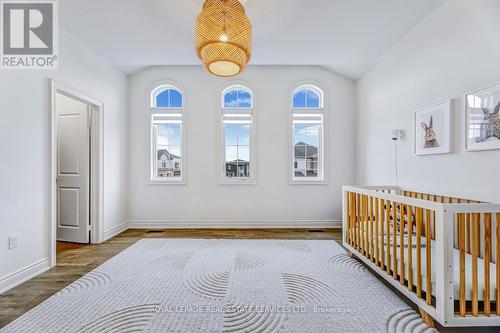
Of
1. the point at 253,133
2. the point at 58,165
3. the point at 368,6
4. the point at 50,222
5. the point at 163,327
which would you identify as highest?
the point at 368,6

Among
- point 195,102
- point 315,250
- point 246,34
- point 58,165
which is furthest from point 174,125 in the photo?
point 315,250

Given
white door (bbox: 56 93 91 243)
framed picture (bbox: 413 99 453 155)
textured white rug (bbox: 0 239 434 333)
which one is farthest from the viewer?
white door (bbox: 56 93 91 243)

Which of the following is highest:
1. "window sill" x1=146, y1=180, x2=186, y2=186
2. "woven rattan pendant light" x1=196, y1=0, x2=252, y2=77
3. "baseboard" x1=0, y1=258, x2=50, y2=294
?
"woven rattan pendant light" x1=196, y1=0, x2=252, y2=77

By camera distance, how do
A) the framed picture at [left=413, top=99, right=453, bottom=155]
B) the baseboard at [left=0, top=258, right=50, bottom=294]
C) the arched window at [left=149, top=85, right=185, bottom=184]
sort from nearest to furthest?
the baseboard at [left=0, top=258, right=50, bottom=294] → the framed picture at [left=413, top=99, right=453, bottom=155] → the arched window at [left=149, top=85, right=185, bottom=184]

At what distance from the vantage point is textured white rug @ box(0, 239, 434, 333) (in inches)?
67.5

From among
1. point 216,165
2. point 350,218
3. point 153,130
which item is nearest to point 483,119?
point 350,218

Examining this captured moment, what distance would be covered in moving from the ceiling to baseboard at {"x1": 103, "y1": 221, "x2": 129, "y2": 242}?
259 centimetres

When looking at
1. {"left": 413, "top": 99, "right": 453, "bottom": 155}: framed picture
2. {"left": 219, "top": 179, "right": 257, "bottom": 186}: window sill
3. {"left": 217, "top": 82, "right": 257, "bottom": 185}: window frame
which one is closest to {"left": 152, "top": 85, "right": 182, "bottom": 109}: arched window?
{"left": 217, "top": 82, "right": 257, "bottom": 185}: window frame

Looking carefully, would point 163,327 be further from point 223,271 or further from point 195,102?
point 195,102

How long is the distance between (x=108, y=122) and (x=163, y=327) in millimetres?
3160

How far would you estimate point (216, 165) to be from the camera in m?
4.36

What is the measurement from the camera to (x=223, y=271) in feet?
8.36

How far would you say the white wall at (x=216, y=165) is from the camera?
4348 mm

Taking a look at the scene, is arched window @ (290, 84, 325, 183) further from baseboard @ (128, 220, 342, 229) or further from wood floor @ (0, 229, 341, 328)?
wood floor @ (0, 229, 341, 328)
